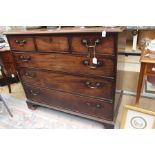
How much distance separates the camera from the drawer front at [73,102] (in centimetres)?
144

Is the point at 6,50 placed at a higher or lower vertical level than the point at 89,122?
higher

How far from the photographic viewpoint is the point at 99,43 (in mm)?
1120

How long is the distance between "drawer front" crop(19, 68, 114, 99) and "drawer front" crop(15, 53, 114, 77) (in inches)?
2.5

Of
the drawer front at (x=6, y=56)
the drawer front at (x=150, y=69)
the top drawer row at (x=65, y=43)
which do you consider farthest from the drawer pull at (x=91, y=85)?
the drawer front at (x=6, y=56)

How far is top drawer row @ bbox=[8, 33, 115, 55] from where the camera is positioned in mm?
1107

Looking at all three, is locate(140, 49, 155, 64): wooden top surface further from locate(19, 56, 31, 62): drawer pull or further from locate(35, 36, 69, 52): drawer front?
locate(19, 56, 31, 62): drawer pull

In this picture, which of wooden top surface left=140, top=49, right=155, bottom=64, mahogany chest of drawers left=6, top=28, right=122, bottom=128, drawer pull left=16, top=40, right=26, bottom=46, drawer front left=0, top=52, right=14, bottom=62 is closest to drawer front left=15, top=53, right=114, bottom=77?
mahogany chest of drawers left=6, top=28, right=122, bottom=128

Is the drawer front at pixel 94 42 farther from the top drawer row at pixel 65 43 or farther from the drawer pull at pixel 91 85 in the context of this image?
the drawer pull at pixel 91 85

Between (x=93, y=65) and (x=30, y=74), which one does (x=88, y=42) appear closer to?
(x=93, y=65)

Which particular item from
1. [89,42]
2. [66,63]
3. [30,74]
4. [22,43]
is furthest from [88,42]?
[30,74]

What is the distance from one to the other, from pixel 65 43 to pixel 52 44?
12 centimetres

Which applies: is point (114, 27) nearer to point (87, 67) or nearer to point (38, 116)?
point (87, 67)
